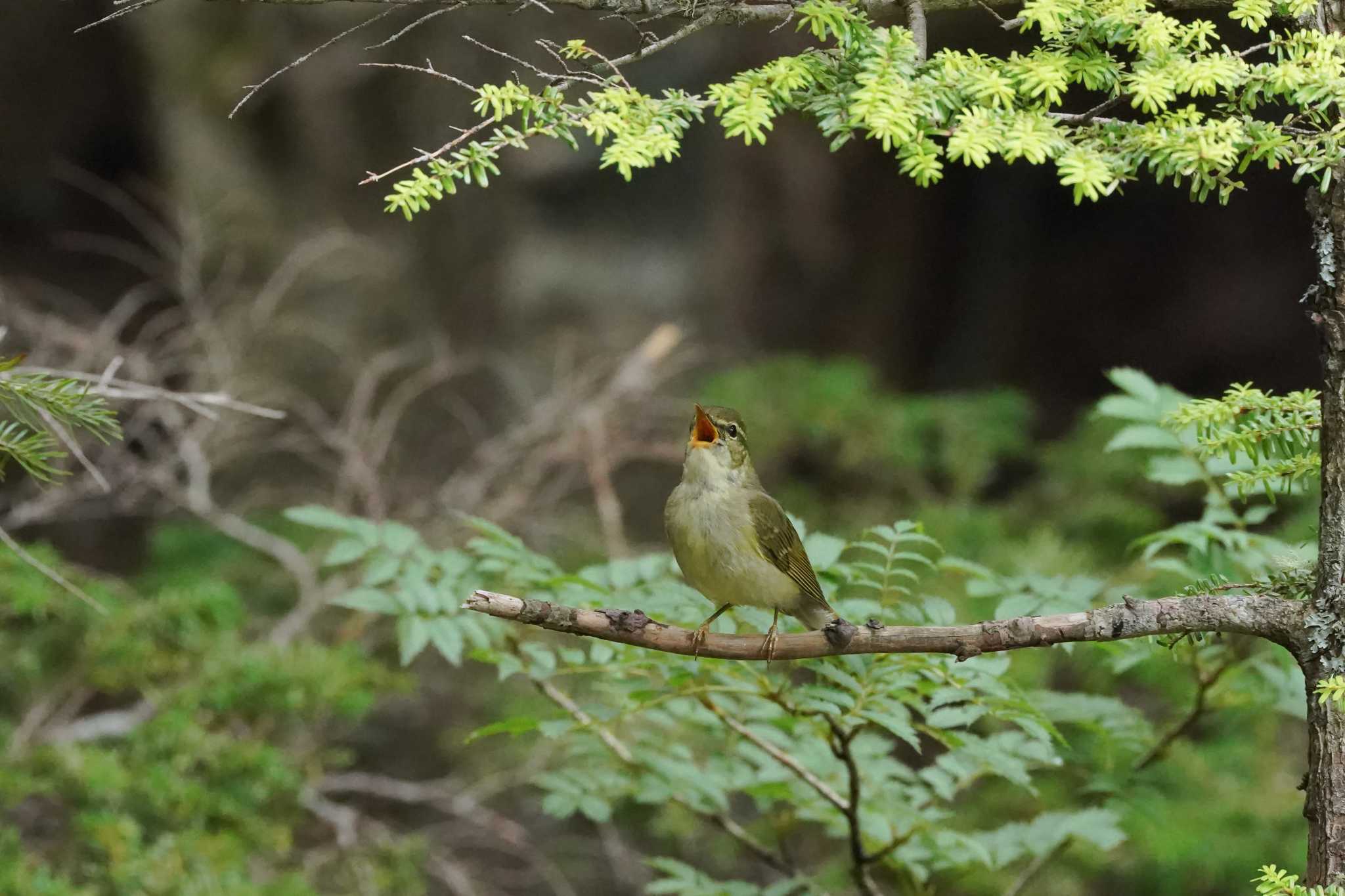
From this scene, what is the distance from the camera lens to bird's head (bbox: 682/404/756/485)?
2.74m

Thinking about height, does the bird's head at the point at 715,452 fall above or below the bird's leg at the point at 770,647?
above

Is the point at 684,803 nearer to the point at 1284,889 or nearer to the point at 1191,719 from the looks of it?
the point at 1191,719

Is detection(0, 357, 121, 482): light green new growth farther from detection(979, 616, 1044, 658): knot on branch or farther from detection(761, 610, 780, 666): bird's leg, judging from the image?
detection(979, 616, 1044, 658): knot on branch

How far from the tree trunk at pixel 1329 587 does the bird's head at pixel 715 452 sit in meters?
1.27

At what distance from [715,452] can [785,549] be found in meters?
0.33

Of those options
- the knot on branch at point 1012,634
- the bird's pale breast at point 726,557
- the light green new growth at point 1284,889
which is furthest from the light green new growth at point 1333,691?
the bird's pale breast at point 726,557

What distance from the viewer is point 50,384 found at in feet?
6.49

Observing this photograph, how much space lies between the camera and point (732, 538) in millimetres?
2539

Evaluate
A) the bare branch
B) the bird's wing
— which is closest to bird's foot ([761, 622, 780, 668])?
the bare branch

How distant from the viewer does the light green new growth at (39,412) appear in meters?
1.88

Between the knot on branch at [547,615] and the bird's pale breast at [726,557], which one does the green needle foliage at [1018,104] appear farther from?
the bird's pale breast at [726,557]

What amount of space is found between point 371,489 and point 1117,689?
288 centimetres

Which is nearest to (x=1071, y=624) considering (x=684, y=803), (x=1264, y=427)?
(x=1264, y=427)

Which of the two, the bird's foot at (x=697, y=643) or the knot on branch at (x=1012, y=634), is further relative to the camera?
the bird's foot at (x=697, y=643)
